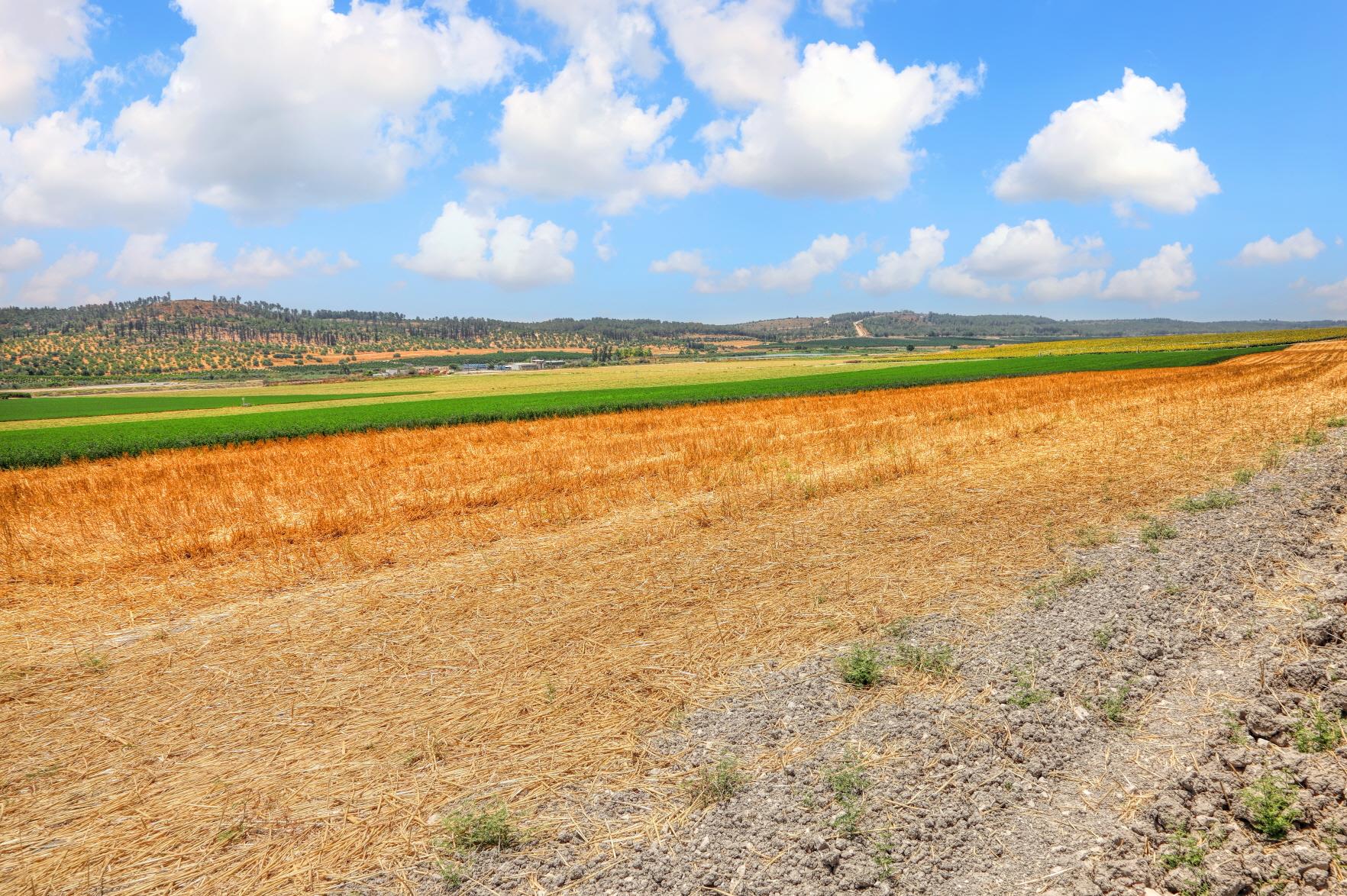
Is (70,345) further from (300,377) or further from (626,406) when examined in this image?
(626,406)

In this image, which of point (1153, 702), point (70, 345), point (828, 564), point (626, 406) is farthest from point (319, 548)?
point (70, 345)

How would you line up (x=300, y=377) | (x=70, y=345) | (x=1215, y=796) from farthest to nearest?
(x=70, y=345) → (x=300, y=377) → (x=1215, y=796)

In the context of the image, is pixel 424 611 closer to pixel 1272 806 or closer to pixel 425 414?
pixel 1272 806

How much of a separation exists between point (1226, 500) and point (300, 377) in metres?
147

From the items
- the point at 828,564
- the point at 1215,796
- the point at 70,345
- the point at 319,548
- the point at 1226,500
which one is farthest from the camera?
the point at 70,345

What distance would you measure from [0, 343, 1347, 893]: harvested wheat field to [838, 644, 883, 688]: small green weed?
0.58 meters

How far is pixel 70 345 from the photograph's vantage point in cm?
19712

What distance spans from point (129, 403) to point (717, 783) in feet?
299

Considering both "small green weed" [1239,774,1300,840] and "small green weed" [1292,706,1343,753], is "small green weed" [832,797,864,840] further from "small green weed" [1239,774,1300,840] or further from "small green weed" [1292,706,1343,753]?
"small green weed" [1292,706,1343,753]

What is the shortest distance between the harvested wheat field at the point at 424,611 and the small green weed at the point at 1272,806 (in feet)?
10.9

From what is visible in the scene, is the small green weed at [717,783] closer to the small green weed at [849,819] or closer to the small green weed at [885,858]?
the small green weed at [849,819]

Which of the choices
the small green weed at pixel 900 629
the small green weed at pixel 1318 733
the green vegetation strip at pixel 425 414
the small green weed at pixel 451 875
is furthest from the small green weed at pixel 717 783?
the green vegetation strip at pixel 425 414

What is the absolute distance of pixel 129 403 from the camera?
7281 cm

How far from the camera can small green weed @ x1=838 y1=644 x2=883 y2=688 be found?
5.85 meters
